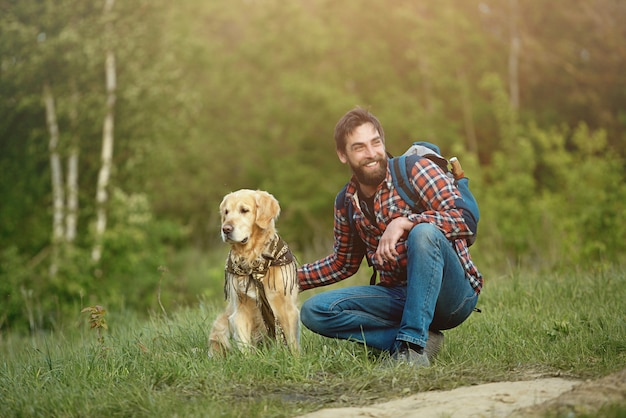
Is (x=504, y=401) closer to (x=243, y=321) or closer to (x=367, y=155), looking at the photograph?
(x=367, y=155)

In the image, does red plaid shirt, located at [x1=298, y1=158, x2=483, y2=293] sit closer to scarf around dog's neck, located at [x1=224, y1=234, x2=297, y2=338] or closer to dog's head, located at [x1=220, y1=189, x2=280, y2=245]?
scarf around dog's neck, located at [x1=224, y1=234, x2=297, y2=338]

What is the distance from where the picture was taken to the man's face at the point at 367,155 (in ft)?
15.8

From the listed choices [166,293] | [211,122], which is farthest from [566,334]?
[211,122]

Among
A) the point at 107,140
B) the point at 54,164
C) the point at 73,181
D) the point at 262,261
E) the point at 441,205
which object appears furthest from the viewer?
the point at 107,140

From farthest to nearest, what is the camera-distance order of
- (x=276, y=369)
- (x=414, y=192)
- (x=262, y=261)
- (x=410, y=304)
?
(x=262, y=261), (x=414, y=192), (x=410, y=304), (x=276, y=369)

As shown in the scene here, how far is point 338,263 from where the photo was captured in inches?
205

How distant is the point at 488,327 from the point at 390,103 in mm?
Answer: 20159

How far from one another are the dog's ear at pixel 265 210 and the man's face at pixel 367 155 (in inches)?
22.7

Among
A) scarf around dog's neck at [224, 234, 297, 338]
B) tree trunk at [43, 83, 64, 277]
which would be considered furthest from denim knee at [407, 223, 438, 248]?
tree trunk at [43, 83, 64, 277]

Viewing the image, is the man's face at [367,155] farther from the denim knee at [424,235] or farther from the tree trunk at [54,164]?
the tree trunk at [54,164]

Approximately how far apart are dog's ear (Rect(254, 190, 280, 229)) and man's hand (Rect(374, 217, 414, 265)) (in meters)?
0.78

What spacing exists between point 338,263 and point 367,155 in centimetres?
81

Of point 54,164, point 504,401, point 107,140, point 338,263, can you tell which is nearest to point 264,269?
point 338,263

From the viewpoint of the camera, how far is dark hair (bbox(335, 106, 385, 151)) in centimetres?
490
